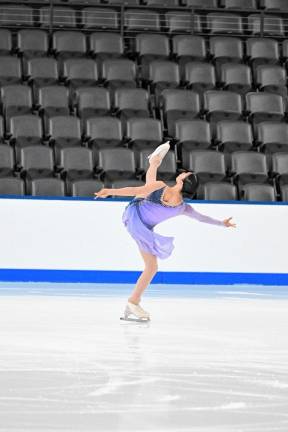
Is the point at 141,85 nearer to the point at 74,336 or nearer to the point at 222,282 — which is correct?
the point at 222,282

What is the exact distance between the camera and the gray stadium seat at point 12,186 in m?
12.0

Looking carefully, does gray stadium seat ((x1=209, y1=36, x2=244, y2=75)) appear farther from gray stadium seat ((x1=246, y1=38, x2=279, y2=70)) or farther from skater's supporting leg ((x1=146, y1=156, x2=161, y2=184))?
skater's supporting leg ((x1=146, y1=156, x2=161, y2=184))

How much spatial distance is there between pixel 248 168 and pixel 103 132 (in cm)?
188

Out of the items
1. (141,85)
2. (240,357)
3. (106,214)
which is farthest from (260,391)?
(141,85)

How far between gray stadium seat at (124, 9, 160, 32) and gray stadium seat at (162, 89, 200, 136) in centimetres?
196

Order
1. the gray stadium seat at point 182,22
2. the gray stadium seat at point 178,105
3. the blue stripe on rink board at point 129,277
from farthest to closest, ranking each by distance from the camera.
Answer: the gray stadium seat at point 182,22 < the gray stadium seat at point 178,105 < the blue stripe on rink board at point 129,277

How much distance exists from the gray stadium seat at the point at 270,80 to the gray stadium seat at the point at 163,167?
100 inches

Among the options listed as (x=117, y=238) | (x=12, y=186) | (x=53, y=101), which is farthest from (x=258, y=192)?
(x=12, y=186)

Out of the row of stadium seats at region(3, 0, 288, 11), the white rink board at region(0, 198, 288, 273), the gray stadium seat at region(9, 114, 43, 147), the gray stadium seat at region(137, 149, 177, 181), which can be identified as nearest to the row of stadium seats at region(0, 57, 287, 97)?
the gray stadium seat at region(9, 114, 43, 147)

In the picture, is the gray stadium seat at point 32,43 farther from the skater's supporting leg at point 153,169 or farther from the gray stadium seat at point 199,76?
the skater's supporting leg at point 153,169

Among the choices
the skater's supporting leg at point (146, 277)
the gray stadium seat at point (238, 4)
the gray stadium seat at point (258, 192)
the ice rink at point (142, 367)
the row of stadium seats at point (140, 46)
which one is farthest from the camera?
the gray stadium seat at point (238, 4)

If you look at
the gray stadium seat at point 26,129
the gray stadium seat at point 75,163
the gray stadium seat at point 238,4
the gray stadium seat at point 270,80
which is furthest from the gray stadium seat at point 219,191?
the gray stadium seat at point 238,4

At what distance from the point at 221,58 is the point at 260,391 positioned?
10699mm

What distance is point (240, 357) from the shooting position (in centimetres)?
570
